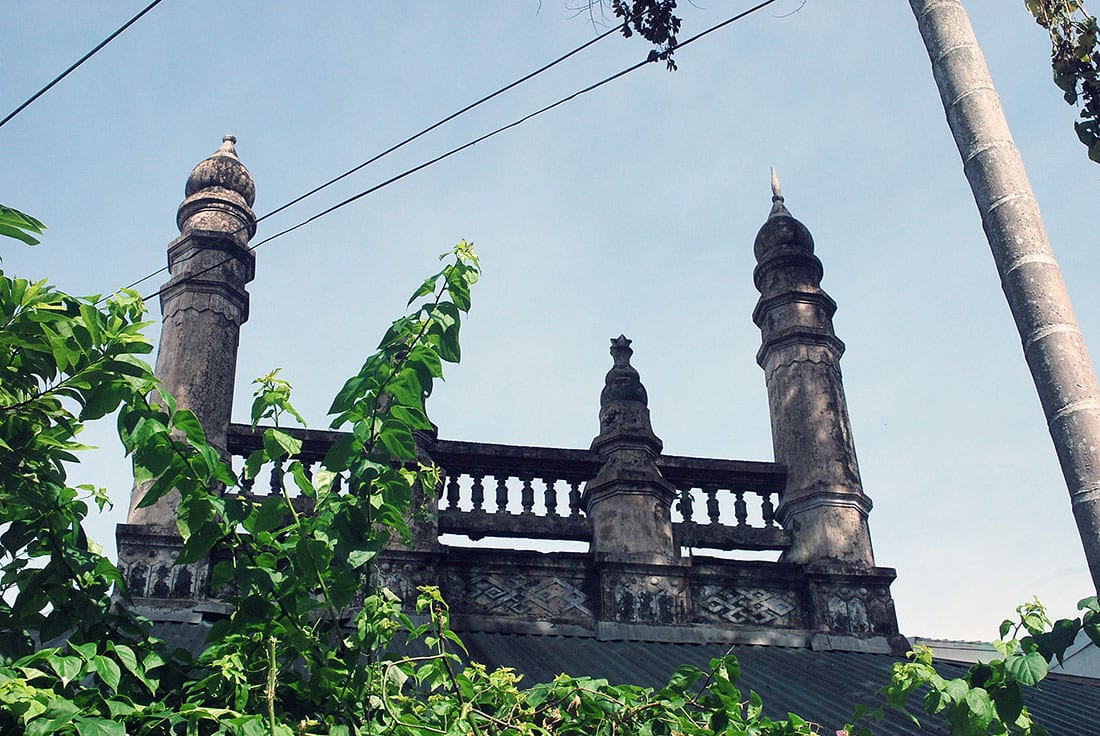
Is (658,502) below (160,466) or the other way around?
the other way around

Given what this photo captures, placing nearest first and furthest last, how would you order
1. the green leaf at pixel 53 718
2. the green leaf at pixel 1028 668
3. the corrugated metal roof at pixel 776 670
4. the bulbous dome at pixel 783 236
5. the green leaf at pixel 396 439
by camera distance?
1. the green leaf at pixel 53 718
2. the green leaf at pixel 1028 668
3. the green leaf at pixel 396 439
4. the corrugated metal roof at pixel 776 670
5. the bulbous dome at pixel 783 236

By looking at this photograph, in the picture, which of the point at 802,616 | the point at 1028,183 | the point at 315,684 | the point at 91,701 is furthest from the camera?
the point at 802,616

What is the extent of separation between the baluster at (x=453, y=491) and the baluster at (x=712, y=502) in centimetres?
232

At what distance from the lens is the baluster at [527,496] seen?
10953 millimetres

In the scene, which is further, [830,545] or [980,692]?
[830,545]

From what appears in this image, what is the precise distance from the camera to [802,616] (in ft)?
34.8

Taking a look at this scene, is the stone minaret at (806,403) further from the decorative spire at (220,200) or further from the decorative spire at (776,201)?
the decorative spire at (220,200)

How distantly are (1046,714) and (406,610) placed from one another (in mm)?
4686

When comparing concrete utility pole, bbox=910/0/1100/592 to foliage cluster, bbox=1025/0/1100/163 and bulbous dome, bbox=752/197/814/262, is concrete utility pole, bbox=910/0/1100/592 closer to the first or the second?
foliage cluster, bbox=1025/0/1100/163

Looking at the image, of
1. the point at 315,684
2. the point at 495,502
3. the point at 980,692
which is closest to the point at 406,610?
the point at 495,502

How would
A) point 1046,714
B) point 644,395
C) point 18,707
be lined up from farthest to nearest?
point 644,395, point 1046,714, point 18,707

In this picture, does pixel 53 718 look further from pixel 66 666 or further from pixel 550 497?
pixel 550 497

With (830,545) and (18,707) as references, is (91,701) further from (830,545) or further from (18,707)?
(830,545)

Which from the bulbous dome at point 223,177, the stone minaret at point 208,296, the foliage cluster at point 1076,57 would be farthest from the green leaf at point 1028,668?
the bulbous dome at point 223,177
